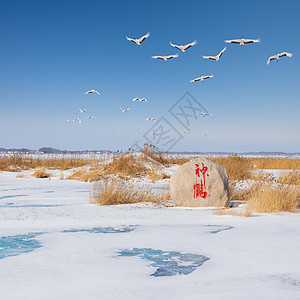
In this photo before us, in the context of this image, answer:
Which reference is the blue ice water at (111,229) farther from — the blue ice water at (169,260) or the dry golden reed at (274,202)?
the dry golden reed at (274,202)

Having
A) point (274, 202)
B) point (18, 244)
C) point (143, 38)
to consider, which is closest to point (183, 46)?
point (143, 38)

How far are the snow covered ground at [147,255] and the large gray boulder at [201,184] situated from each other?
2.95 ft

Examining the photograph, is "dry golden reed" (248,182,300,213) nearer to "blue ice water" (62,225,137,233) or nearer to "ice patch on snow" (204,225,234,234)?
"ice patch on snow" (204,225,234,234)

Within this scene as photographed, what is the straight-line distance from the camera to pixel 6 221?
574cm

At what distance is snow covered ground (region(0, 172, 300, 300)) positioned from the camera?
2730 millimetres

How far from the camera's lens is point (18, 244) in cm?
420

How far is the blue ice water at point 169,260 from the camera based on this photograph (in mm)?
3213

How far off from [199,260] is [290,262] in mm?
969

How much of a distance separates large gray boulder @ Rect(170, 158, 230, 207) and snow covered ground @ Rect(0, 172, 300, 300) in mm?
900

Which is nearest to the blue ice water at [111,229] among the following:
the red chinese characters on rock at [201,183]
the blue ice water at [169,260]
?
the blue ice water at [169,260]

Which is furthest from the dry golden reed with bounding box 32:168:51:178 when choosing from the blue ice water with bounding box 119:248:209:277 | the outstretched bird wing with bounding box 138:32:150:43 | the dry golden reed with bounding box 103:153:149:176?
the blue ice water with bounding box 119:248:209:277

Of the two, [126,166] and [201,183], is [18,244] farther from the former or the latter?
[126,166]

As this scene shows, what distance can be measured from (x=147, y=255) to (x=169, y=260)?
310 millimetres

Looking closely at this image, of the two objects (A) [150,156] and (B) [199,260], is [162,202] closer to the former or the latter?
(B) [199,260]
